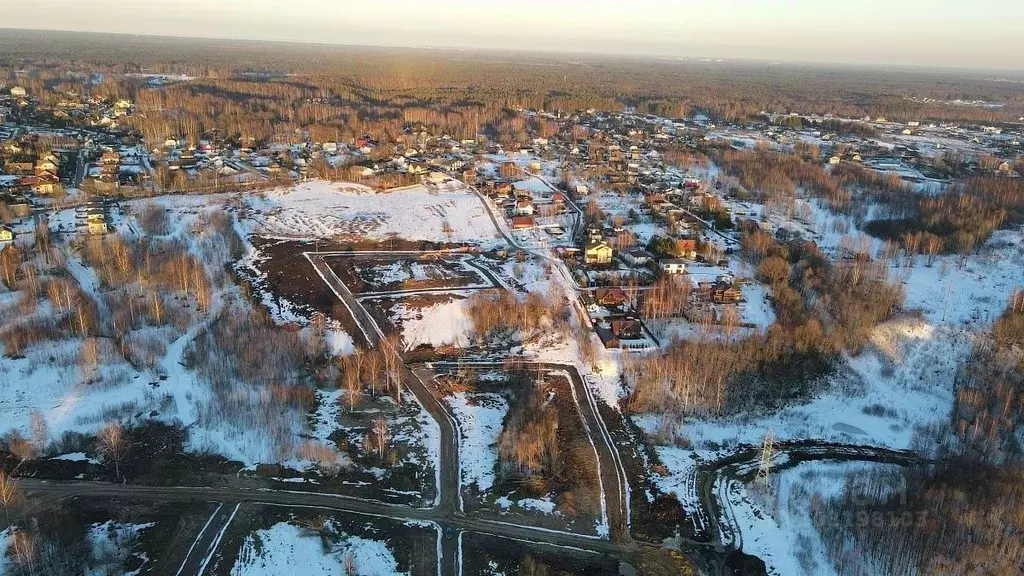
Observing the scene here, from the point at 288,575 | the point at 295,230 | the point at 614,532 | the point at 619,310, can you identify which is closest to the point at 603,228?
the point at 619,310

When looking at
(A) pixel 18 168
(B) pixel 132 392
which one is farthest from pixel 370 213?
(A) pixel 18 168

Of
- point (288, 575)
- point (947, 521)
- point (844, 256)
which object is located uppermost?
point (844, 256)

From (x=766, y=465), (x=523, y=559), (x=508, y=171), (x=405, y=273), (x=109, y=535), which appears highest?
(x=508, y=171)

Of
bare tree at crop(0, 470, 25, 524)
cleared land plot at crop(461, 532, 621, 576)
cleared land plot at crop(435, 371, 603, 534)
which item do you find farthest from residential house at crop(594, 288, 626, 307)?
bare tree at crop(0, 470, 25, 524)

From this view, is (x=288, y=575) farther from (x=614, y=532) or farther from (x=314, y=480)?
(x=614, y=532)

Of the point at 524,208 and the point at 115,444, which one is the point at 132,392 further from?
the point at 524,208

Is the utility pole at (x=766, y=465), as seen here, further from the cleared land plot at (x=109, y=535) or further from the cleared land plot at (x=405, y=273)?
the cleared land plot at (x=405, y=273)

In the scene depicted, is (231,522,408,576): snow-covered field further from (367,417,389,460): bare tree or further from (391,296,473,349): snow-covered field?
(391,296,473,349): snow-covered field
